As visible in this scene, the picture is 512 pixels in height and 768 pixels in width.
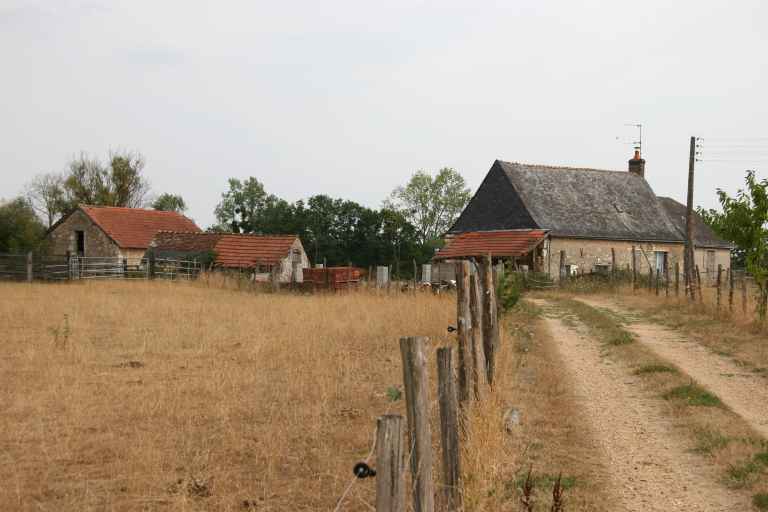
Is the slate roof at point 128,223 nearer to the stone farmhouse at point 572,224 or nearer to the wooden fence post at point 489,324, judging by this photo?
the stone farmhouse at point 572,224

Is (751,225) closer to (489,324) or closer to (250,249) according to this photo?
(489,324)

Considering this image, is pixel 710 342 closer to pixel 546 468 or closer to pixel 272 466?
pixel 546 468

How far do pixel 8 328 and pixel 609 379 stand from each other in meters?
12.0

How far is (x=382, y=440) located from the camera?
3562 millimetres

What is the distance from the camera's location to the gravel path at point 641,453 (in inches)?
246

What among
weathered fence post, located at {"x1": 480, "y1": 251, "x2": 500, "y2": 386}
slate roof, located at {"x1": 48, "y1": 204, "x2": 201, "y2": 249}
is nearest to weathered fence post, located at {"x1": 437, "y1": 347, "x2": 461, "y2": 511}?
→ weathered fence post, located at {"x1": 480, "y1": 251, "x2": 500, "y2": 386}

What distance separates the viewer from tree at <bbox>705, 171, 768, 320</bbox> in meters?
17.8

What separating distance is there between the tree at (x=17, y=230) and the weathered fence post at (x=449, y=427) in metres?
41.5

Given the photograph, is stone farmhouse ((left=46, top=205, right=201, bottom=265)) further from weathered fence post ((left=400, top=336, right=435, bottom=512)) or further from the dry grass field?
weathered fence post ((left=400, top=336, right=435, bottom=512))

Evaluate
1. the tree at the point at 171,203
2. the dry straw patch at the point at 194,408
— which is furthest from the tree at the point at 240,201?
the dry straw patch at the point at 194,408

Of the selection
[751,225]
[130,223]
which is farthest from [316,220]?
[751,225]

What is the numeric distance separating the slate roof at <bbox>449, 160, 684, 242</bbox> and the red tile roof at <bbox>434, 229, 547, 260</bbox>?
0.62 meters

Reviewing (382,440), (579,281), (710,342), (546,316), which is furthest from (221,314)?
(579,281)

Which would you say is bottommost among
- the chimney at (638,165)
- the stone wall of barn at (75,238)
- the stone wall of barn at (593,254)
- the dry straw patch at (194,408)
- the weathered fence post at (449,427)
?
the dry straw patch at (194,408)
